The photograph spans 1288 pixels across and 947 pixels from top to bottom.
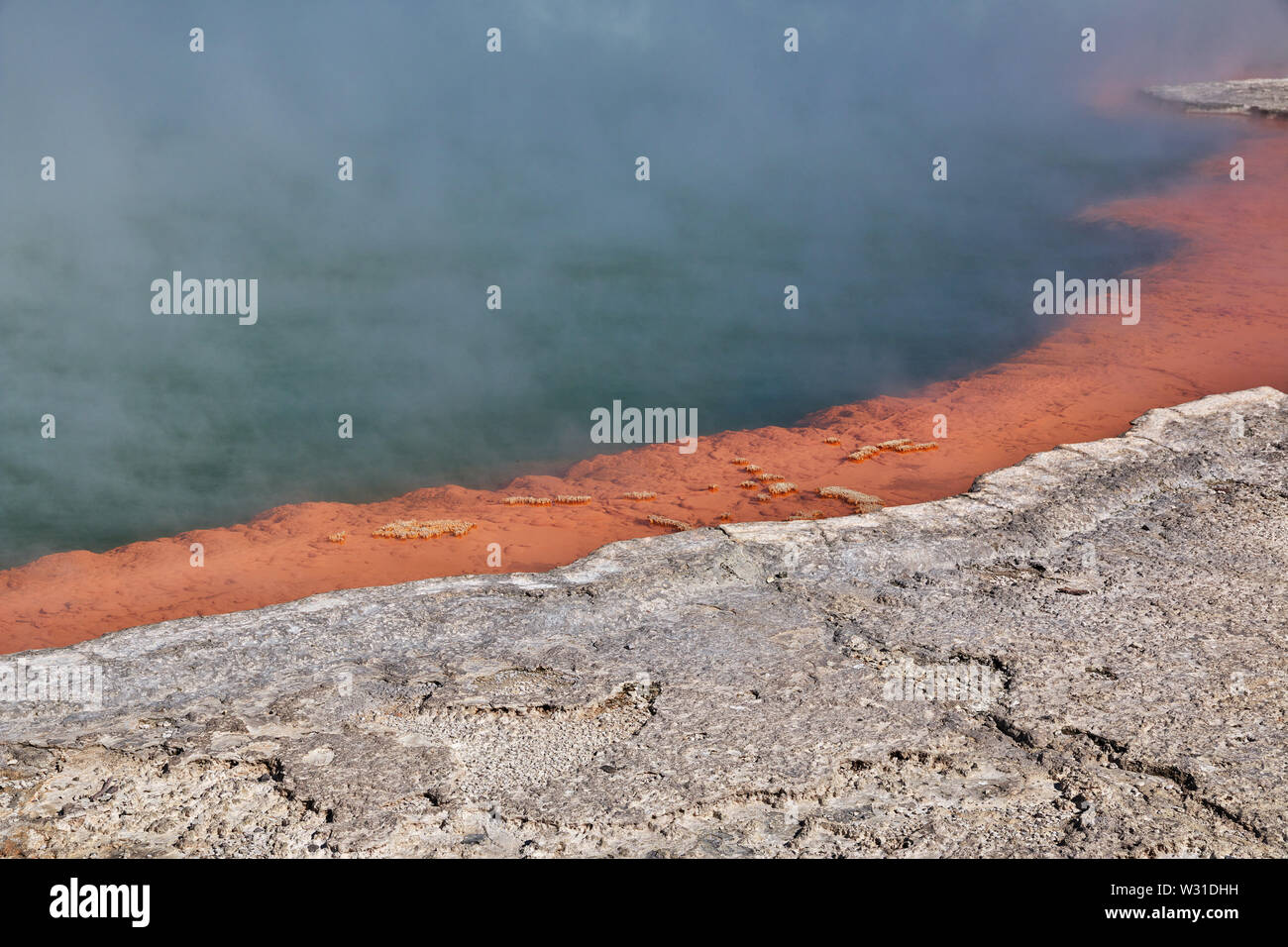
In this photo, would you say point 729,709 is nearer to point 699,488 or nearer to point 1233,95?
point 699,488

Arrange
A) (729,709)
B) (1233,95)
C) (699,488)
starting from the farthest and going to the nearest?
(1233,95) → (699,488) → (729,709)

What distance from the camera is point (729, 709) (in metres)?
3.18

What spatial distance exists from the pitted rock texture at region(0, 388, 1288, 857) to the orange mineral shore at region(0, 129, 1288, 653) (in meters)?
2.65

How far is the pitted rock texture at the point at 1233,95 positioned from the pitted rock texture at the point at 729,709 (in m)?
21.4

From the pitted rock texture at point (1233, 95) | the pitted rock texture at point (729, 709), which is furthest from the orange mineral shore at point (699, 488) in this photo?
the pitted rock texture at point (1233, 95)

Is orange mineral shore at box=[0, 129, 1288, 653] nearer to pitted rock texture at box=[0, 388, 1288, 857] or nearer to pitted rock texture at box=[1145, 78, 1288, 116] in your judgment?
pitted rock texture at box=[0, 388, 1288, 857]

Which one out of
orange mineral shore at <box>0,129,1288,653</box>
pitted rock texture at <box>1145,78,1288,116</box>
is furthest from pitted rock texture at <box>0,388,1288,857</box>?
pitted rock texture at <box>1145,78,1288,116</box>

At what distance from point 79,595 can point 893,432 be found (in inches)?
261

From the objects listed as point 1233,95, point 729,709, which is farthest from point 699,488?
point 1233,95

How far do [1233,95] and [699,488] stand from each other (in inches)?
845

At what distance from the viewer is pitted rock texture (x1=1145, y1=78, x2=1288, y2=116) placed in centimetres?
2123

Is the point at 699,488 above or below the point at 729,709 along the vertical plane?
above

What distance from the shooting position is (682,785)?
9.20 feet

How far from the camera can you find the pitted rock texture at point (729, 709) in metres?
2.63
